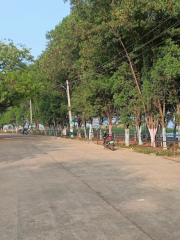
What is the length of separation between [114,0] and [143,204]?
17.2 m

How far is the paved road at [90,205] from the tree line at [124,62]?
366 inches

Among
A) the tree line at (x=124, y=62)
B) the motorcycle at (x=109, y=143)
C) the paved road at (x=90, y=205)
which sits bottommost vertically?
the paved road at (x=90, y=205)

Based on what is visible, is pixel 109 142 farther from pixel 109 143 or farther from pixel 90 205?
pixel 90 205

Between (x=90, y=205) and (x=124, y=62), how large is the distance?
738 inches

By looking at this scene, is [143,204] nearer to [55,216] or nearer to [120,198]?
[120,198]

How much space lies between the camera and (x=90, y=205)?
251 inches

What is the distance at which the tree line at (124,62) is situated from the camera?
60.5 ft

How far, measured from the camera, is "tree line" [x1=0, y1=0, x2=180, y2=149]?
18.4m

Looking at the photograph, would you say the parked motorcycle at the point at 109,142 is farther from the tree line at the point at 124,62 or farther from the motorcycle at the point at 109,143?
the tree line at the point at 124,62

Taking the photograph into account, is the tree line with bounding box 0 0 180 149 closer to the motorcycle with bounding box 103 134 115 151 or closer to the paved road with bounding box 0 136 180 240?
the motorcycle with bounding box 103 134 115 151

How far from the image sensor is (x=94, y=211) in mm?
5891

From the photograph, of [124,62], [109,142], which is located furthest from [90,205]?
[124,62]

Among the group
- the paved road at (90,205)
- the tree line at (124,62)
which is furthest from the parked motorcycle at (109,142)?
the paved road at (90,205)

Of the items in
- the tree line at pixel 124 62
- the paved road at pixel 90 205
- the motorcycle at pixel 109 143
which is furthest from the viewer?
the motorcycle at pixel 109 143
